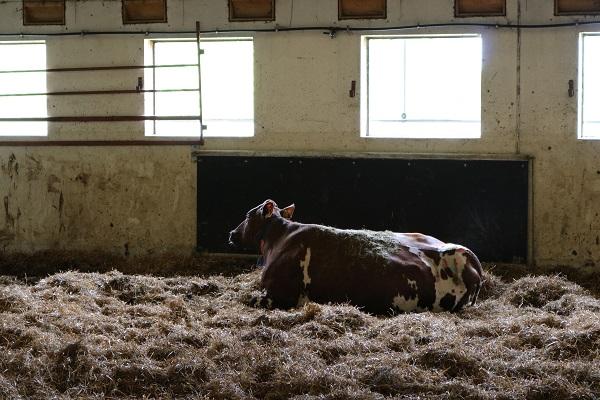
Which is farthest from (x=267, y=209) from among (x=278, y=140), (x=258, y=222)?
(x=278, y=140)

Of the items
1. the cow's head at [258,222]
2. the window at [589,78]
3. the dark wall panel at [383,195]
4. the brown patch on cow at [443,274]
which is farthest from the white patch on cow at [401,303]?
the window at [589,78]

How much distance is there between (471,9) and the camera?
359 inches

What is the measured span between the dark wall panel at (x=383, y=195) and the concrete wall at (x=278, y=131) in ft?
0.55

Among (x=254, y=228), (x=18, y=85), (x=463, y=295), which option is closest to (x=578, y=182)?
(x=463, y=295)

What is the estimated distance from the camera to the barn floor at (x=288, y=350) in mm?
4840

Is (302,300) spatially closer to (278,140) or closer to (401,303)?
(401,303)

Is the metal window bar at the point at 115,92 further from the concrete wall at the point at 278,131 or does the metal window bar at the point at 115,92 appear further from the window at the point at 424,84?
the window at the point at 424,84

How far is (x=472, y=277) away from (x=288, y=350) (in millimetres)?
2092

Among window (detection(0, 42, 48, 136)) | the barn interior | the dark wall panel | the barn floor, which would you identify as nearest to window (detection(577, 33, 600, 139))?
the barn interior

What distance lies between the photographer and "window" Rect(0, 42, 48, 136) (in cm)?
1053

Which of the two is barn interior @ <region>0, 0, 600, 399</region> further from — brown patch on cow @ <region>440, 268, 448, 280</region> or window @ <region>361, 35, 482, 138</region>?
brown patch on cow @ <region>440, 268, 448, 280</region>

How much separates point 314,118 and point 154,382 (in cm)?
498

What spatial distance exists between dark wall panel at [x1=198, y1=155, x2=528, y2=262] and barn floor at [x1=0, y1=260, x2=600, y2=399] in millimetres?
1899

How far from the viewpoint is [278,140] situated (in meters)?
9.64
